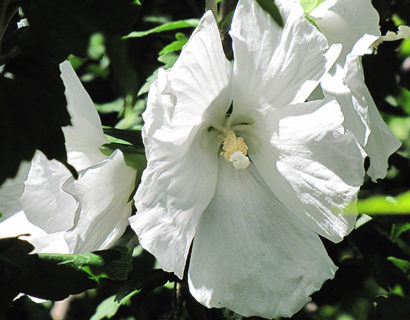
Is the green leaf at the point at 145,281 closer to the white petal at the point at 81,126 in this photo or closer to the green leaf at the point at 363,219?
the white petal at the point at 81,126

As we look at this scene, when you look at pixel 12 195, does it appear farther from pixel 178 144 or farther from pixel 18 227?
pixel 178 144

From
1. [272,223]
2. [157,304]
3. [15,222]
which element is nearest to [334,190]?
[272,223]

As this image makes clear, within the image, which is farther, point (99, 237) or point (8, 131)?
point (99, 237)

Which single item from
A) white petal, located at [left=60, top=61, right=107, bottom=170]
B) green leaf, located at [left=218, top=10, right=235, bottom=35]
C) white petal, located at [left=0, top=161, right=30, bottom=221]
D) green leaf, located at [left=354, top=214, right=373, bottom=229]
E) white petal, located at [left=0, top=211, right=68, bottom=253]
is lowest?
green leaf, located at [left=354, top=214, right=373, bottom=229]

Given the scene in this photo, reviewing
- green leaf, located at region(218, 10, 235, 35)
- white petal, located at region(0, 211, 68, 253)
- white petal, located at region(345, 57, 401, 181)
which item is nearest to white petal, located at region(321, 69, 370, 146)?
white petal, located at region(345, 57, 401, 181)

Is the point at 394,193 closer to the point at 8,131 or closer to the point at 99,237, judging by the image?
the point at 99,237

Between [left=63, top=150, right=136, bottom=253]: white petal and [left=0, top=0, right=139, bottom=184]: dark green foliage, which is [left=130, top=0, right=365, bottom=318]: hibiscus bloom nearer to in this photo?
[left=63, top=150, right=136, bottom=253]: white petal
